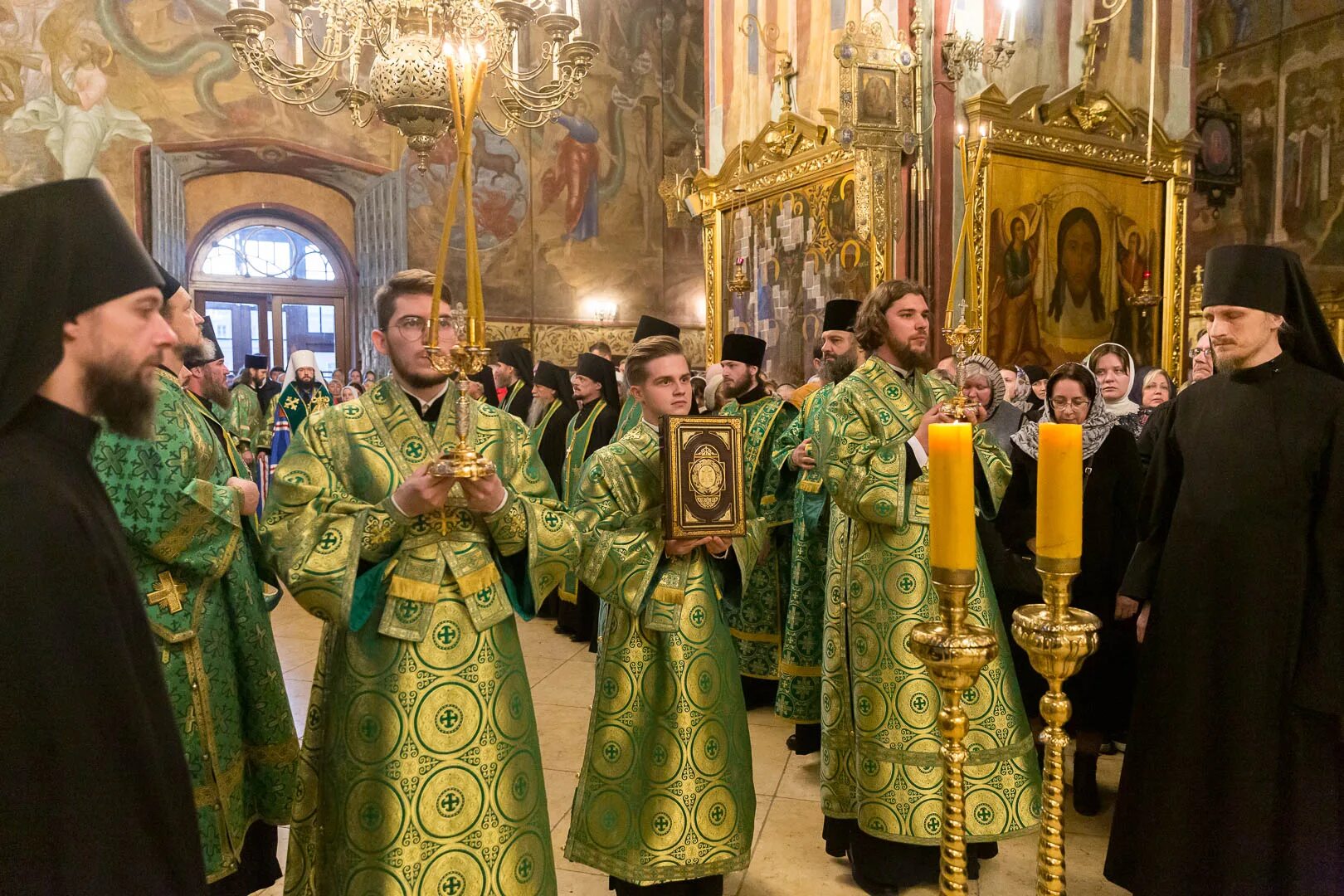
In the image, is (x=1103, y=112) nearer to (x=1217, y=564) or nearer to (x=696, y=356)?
(x=1217, y=564)

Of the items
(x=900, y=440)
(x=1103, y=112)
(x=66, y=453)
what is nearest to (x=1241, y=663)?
(x=900, y=440)

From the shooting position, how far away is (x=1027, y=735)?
3180 millimetres

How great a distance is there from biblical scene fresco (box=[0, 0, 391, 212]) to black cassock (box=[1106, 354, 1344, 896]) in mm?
14535

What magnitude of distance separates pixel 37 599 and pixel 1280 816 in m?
2.94

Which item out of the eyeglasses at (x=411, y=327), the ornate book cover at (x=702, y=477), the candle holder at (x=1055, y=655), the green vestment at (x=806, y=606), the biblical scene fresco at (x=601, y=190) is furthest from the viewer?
the biblical scene fresco at (x=601, y=190)

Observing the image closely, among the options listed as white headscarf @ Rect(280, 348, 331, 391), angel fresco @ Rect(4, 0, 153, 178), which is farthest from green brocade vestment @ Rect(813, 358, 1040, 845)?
angel fresco @ Rect(4, 0, 153, 178)

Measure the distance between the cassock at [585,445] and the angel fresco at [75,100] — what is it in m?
10.1

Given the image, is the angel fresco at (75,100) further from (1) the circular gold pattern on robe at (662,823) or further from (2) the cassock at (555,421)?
(1) the circular gold pattern on robe at (662,823)

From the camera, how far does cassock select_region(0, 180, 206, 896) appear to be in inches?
50.6

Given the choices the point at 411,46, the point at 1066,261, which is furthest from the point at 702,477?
the point at 1066,261

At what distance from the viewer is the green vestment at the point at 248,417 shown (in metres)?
9.61

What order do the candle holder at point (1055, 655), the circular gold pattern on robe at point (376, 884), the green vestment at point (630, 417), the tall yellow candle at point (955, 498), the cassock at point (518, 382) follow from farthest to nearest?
1. the cassock at point (518, 382)
2. the green vestment at point (630, 417)
3. the circular gold pattern on robe at point (376, 884)
4. the candle holder at point (1055, 655)
5. the tall yellow candle at point (955, 498)

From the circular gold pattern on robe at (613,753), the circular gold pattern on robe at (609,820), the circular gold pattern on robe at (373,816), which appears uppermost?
the circular gold pattern on robe at (373,816)

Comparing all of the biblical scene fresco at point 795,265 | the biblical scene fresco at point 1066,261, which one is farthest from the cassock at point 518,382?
the biblical scene fresco at point 1066,261
